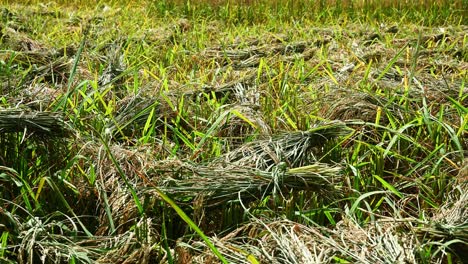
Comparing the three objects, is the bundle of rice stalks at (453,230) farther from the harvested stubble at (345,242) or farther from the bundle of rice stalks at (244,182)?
the bundle of rice stalks at (244,182)

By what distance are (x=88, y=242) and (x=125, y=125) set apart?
2.11ft

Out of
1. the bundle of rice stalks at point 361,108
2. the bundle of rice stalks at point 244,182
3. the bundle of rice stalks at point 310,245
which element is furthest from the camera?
the bundle of rice stalks at point 361,108


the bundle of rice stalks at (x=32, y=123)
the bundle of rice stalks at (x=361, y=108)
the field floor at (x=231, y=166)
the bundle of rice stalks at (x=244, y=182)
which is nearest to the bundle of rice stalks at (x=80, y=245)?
the field floor at (x=231, y=166)

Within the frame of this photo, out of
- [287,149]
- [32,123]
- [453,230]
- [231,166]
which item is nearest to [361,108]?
[287,149]

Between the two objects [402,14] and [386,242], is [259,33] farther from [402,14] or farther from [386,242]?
[386,242]

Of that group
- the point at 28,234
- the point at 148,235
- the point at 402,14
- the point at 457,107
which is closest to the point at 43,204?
the point at 28,234

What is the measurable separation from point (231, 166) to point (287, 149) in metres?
0.21

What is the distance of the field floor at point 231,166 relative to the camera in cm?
130

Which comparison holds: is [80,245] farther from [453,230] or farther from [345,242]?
[453,230]

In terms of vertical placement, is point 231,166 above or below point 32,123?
below

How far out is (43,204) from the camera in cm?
150

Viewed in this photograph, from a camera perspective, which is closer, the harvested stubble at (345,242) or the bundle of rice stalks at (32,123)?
the harvested stubble at (345,242)

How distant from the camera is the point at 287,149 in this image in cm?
170

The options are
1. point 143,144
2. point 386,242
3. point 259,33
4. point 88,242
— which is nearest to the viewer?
point 386,242
